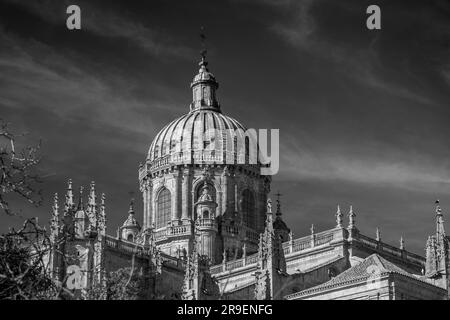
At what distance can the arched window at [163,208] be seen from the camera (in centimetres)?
8375

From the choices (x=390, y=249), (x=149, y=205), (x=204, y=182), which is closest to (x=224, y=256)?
(x=204, y=182)

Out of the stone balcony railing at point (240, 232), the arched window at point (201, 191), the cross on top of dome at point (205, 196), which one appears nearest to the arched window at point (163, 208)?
the arched window at point (201, 191)

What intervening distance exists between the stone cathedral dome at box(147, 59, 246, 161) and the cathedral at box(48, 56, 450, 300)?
95mm

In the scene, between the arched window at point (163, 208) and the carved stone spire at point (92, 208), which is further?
the arched window at point (163, 208)

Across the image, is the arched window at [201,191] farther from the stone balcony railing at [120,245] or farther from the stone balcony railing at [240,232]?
the stone balcony railing at [120,245]

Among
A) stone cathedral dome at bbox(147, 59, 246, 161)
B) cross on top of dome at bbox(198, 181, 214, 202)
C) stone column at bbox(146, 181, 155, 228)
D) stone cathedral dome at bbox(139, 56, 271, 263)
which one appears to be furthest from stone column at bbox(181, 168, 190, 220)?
stone column at bbox(146, 181, 155, 228)

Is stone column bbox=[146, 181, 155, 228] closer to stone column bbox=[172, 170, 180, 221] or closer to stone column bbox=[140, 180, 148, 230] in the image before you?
stone column bbox=[140, 180, 148, 230]

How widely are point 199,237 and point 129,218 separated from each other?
11509mm

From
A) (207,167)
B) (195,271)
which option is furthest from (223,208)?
(195,271)

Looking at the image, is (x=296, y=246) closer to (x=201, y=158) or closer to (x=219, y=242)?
(x=219, y=242)

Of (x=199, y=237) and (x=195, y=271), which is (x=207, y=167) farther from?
(x=195, y=271)

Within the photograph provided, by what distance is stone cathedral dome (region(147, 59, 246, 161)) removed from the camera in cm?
8431

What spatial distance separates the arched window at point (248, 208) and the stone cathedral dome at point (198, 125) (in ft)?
14.9
